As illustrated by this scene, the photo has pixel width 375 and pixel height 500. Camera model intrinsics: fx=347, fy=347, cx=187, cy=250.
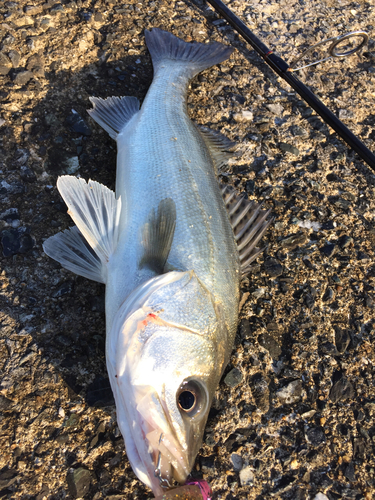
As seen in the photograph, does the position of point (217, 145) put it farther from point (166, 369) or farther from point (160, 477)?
point (160, 477)

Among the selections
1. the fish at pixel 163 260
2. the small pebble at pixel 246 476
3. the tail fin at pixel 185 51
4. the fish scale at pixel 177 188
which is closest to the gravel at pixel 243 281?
the small pebble at pixel 246 476

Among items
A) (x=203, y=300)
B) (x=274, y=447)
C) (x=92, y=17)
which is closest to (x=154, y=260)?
(x=203, y=300)

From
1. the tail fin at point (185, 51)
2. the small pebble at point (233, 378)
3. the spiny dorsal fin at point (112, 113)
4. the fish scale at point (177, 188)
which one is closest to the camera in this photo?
the fish scale at point (177, 188)

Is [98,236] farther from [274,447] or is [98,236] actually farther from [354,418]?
[354,418]

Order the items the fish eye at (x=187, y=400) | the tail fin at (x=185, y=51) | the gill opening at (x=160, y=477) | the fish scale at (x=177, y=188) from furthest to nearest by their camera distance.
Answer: the tail fin at (x=185, y=51)
the fish scale at (x=177, y=188)
the fish eye at (x=187, y=400)
the gill opening at (x=160, y=477)

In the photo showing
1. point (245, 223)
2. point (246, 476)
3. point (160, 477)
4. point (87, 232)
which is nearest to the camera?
point (160, 477)

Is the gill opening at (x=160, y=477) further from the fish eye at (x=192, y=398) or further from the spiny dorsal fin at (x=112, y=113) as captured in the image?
the spiny dorsal fin at (x=112, y=113)

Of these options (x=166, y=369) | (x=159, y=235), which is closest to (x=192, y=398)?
(x=166, y=369)
